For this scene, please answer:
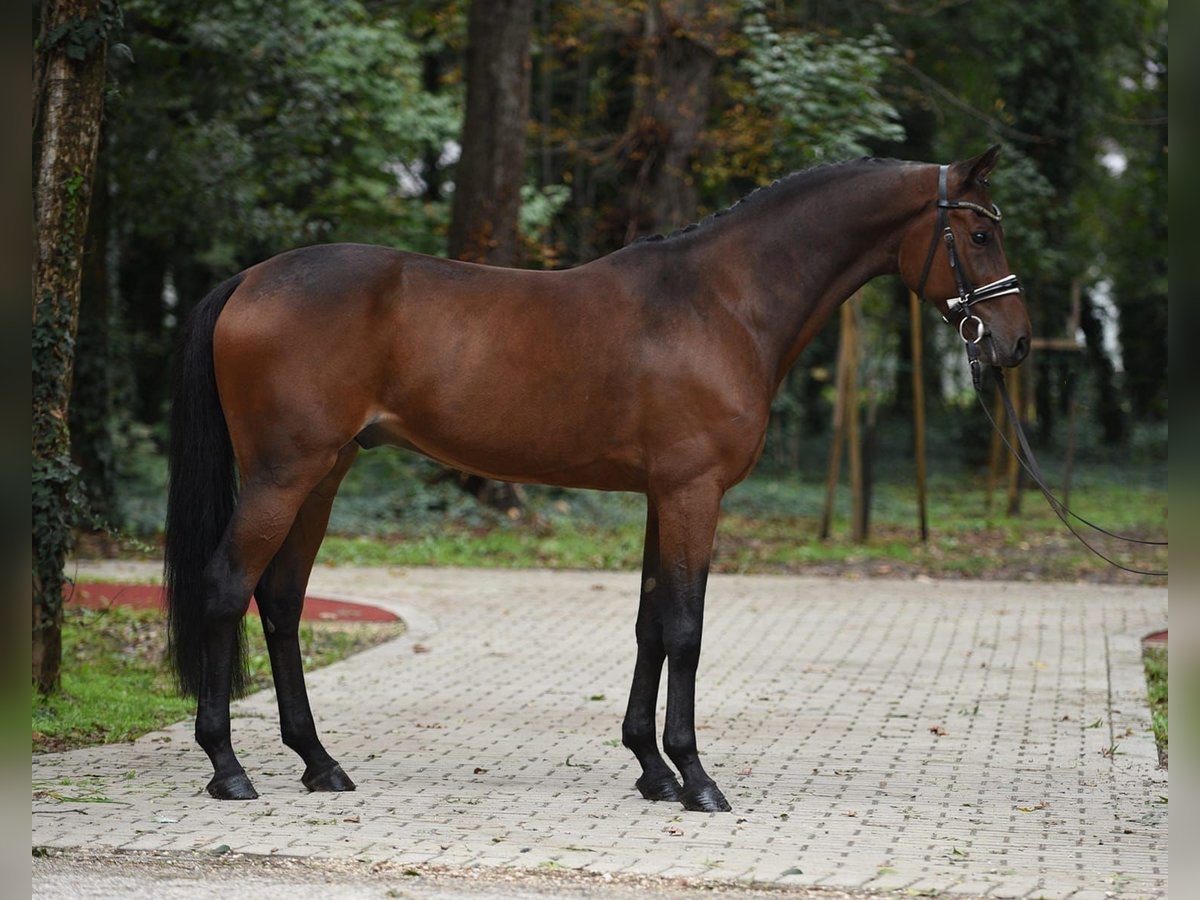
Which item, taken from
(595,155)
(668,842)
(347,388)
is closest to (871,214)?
(347,388)

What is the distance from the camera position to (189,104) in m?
14.6

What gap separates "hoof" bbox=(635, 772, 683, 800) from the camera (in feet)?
18.9

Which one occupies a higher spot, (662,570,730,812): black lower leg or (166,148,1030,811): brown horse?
(166,148,1030,811): brown horse

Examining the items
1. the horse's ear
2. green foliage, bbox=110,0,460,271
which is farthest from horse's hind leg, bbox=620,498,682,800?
green foliage, bbox=110,0,460,271

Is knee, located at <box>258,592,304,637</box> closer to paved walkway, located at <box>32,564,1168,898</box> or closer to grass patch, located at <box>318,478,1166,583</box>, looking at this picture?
paved walkway, located at <box>32,564,1168,898</box>

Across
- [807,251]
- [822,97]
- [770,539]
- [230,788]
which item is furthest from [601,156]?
[230,788]

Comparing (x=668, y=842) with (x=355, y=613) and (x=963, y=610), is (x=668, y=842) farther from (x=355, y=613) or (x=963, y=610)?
(x=963, y=610)

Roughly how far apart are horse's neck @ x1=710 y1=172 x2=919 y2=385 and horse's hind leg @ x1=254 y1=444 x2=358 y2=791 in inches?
68.9

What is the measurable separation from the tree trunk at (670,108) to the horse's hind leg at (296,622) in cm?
1126

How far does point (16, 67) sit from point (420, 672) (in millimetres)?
5669

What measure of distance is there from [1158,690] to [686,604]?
394cm

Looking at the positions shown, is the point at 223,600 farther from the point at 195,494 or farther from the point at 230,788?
the point at 230,788

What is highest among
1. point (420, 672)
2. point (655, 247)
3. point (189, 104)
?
point (189, 104)

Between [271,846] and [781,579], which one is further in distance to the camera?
[781,579]
